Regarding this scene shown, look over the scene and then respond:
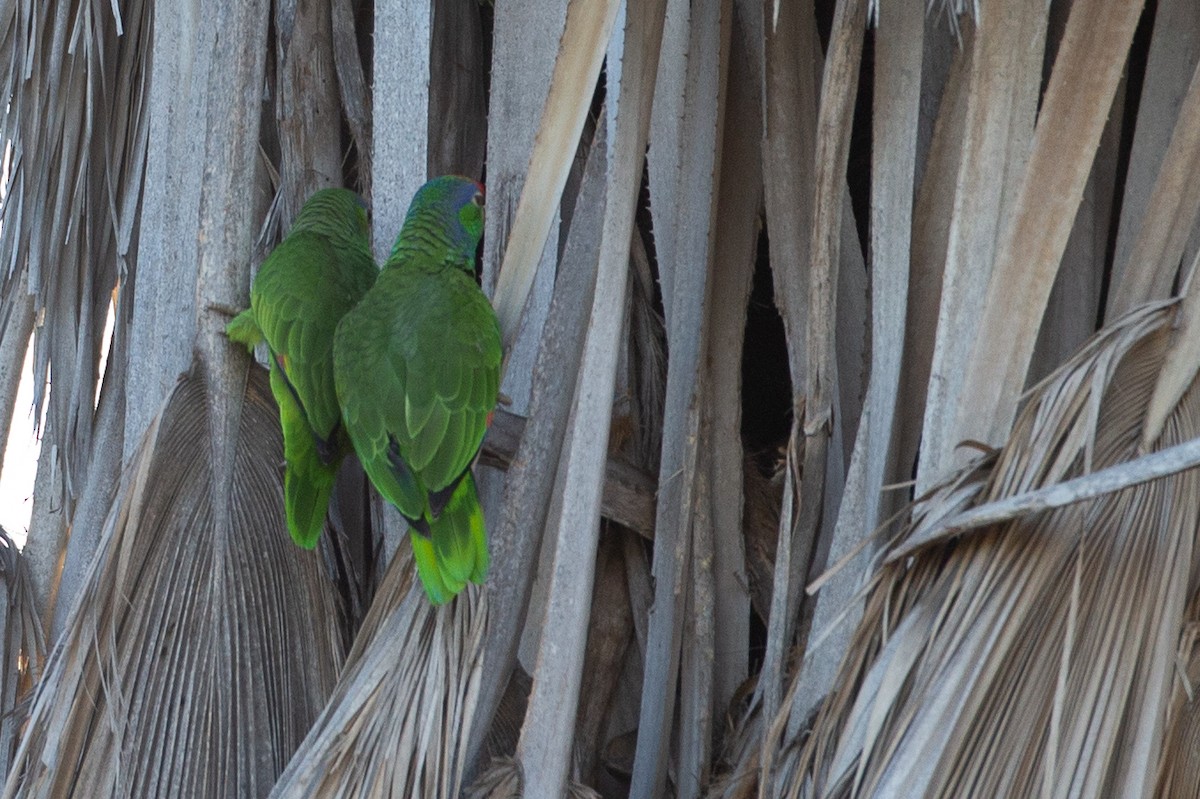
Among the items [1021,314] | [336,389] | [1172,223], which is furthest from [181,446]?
[1172,223]

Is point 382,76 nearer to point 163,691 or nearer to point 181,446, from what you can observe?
point 181,446

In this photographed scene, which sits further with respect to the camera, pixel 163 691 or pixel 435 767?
pixel 163 691

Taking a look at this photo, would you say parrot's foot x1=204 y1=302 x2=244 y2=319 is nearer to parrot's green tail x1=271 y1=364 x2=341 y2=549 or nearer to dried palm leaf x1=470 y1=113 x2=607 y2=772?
parrot's green tail x1=271 y1=364 x2=341 y2=549

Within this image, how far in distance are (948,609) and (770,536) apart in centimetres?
93

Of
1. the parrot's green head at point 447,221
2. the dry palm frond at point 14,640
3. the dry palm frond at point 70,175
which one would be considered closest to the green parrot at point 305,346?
the parrot's green head at point 447,221

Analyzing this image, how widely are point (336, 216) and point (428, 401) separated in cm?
58

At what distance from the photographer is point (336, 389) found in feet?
6.06

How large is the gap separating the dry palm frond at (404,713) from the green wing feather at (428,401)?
0.05 meters

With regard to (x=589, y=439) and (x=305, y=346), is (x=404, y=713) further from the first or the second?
(x=305, y=346)

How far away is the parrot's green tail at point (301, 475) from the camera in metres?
1.82

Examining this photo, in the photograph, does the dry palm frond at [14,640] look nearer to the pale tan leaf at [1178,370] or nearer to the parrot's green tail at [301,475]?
the parrot's green tail at [301,475]

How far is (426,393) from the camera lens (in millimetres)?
1758

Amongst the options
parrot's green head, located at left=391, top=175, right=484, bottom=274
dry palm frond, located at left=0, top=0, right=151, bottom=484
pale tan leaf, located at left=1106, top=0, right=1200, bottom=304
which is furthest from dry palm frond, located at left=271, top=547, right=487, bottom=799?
dry palm frond, located at left=0, top=0, right=151, bottom=484

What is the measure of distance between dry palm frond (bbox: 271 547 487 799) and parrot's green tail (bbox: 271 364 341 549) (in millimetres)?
273
